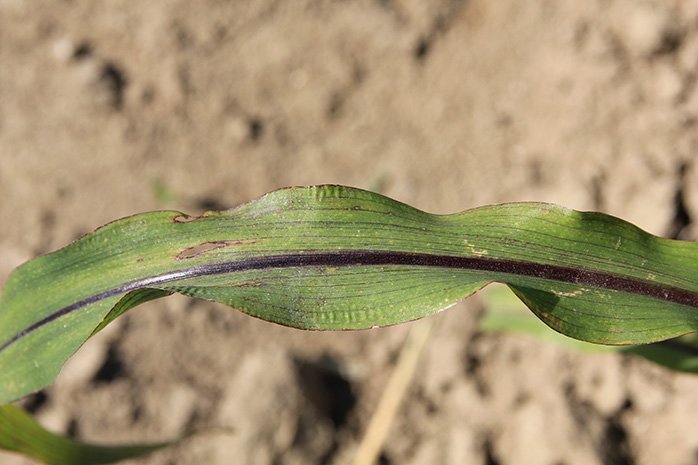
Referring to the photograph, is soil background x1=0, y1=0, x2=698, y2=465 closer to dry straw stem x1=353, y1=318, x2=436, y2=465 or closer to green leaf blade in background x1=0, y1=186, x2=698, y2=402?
dry straw stem x1=353, y1=318, x2=436, y2=465

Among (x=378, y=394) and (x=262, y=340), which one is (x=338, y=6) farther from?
(x=378, y=394)

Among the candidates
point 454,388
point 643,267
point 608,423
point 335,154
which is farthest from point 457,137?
point 643,267

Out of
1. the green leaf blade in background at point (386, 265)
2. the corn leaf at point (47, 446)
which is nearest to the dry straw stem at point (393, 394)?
the corn leaf at point (47, 446)

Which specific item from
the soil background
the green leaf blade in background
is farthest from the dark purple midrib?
the soil background

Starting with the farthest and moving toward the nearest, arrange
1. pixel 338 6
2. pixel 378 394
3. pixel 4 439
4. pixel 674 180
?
pixel 338 6 → pixel 378 394 → pixel 674 180 → pixel 4 439

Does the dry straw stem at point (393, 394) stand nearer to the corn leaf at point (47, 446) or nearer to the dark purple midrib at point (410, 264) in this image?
the corn leaf at point (47, 446)

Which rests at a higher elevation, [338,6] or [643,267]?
[338,6]

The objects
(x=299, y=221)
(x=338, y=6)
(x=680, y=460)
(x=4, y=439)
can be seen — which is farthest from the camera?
(x=338, y=6)

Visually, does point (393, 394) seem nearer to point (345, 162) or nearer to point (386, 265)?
point (345, 162)
